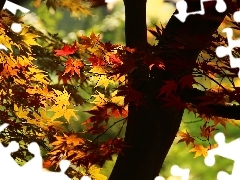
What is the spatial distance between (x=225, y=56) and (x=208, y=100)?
24 cm

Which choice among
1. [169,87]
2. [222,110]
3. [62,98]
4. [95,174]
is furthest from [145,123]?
[95,174]

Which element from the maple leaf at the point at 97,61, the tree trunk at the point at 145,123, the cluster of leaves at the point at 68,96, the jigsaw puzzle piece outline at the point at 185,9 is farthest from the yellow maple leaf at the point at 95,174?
the jigsaw puzzle piece outline at the point at 185,9

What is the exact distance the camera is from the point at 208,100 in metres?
1.93

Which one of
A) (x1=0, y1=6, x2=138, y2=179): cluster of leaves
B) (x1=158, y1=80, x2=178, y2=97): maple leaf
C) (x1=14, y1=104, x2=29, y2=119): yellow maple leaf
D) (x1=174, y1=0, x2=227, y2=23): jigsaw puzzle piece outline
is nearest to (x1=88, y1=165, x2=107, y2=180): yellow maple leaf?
(x1=0, y1=6, x2=138, y2=179): cluster of leaves

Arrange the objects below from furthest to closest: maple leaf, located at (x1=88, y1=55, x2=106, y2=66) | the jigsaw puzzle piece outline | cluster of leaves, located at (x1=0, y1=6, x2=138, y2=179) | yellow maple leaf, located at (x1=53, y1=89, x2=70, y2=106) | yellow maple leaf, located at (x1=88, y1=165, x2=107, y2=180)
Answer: yellow maple leaf, located at (x1=88, y1=165, x2=107, y2=180) < yellow maple leaf, located at (x1=53, y1=89, x2=70, y2=106) < maple leaf, located at (x1=88, y1=55, x2=106, y2=66) < cluster of leaves, located at (x1=0, y1=6, x2=138, y2=179) < the jigsaw puzzle piece outline

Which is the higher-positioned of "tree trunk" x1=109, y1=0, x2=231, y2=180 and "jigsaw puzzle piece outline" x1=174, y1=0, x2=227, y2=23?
"jigsaw puzzle piece outline" x1=174, y1=0, x2=227, y2=23

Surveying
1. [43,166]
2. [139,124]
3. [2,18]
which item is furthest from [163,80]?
[2,18]

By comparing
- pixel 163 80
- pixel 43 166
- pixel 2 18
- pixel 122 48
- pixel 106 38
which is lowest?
pixel 43 166

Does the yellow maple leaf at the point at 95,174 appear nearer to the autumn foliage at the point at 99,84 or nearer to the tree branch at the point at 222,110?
the autumn foliage at the point at 99,84

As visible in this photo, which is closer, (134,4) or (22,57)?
(134,4)

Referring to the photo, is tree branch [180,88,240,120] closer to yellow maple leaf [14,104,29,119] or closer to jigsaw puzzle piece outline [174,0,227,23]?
jigsaw puzzle piece outline [174,0,227,23]

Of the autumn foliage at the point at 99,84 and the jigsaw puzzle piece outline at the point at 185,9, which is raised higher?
the jigsaw puzzle piece outline at the point at 185,9

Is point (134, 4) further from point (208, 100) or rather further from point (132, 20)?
point (208, 100)

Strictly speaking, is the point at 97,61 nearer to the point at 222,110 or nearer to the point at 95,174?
the point at 222,110
